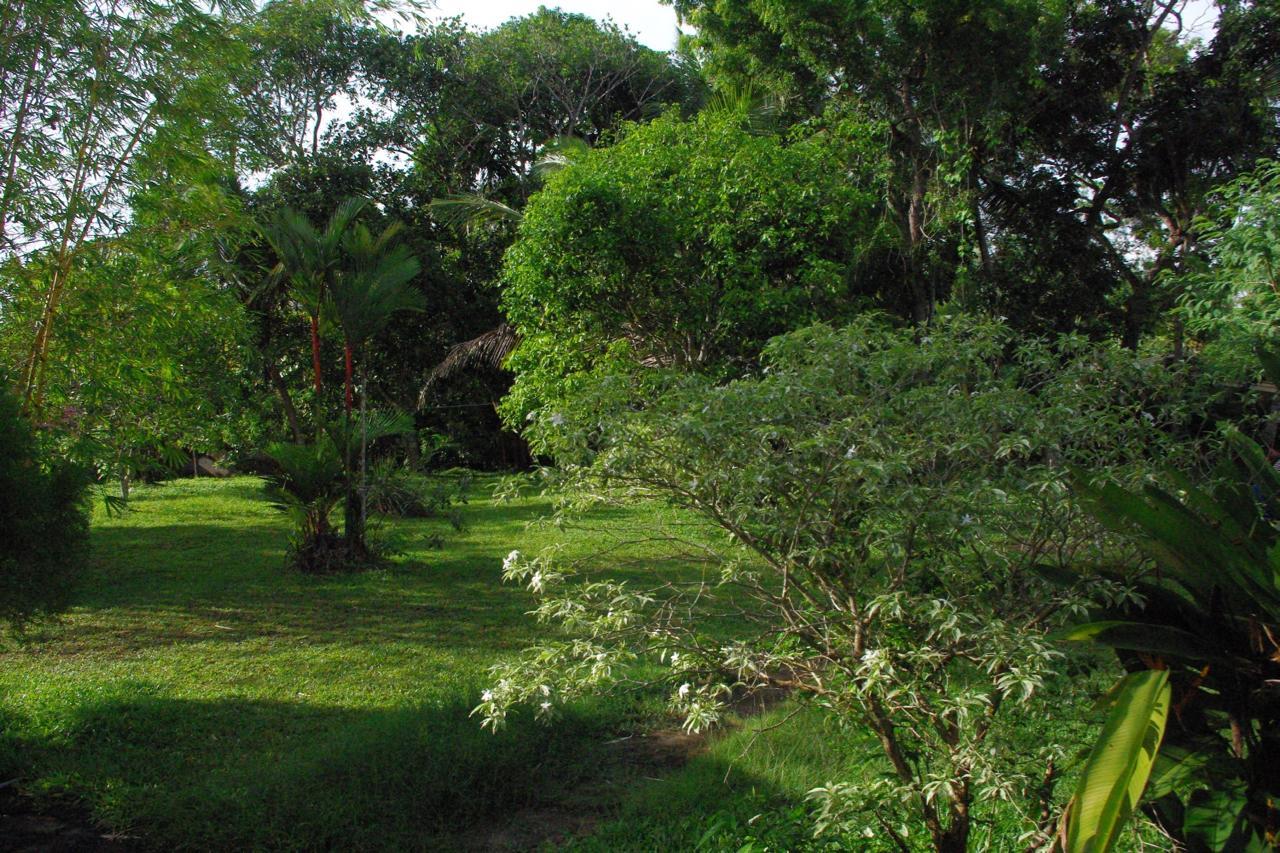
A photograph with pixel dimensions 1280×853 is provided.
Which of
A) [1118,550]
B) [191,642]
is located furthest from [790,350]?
[191,642]

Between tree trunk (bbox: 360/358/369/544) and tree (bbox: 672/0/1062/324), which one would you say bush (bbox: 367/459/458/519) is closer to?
tree trunk (bbox: 360/358/369/544)

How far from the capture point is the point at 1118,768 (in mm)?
2209

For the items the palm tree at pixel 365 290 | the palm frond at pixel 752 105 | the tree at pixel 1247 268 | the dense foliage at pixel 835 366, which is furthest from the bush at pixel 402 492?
the tree at pixel 1247 268

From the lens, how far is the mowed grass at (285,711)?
161 inches

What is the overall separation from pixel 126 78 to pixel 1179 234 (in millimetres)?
13982

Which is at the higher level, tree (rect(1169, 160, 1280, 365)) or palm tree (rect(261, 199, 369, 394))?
palm tree (rect(261, 199, 369, 394))

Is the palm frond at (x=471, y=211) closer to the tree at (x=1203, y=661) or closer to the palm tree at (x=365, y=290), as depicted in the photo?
the palm tree at (x=365, y=290)

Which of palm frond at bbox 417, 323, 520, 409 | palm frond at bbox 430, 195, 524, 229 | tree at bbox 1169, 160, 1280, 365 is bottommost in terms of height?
tree at bbox 1169, 160, 1280, 365

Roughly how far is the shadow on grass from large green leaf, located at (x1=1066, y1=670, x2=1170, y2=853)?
261cm

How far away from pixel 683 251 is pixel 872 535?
8.62m

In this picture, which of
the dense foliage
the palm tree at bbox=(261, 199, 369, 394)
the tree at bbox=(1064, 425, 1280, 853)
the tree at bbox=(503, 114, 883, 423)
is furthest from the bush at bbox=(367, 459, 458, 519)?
the tree at bbox=(1064, 425, 1280, 853)

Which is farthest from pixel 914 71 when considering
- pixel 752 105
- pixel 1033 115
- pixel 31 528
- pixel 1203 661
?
pixel 1203 661

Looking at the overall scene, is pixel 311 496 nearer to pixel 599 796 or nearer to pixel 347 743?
pixel 347 743

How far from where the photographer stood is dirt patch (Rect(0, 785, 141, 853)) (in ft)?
12.9
